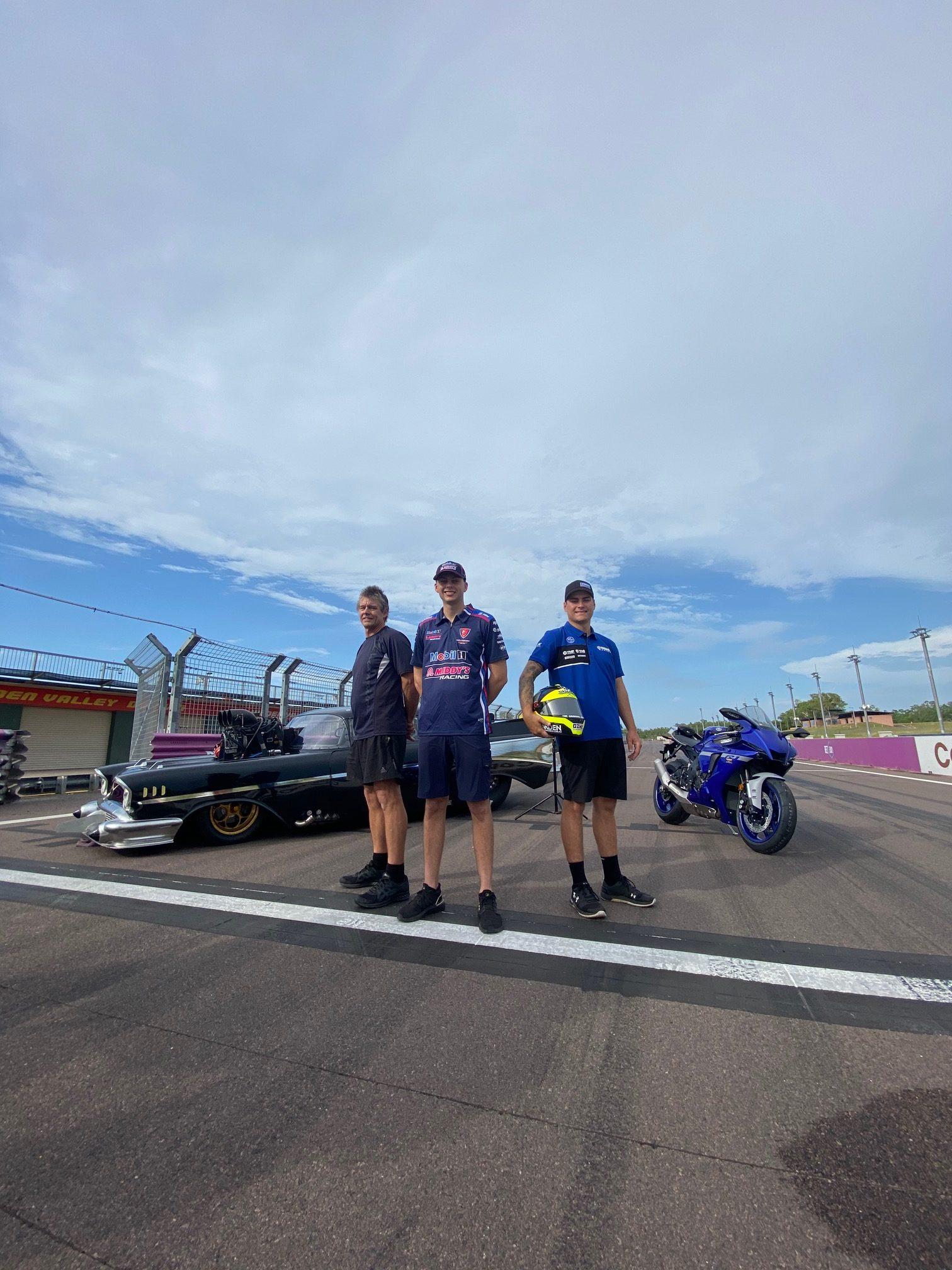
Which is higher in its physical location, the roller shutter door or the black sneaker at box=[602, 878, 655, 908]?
the roller shutter door

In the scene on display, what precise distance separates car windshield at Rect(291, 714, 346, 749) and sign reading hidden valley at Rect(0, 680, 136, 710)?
1367cm

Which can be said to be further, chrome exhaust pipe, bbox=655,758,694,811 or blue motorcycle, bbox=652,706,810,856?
chrome exhaust pipe, bbox=655,758,694,811

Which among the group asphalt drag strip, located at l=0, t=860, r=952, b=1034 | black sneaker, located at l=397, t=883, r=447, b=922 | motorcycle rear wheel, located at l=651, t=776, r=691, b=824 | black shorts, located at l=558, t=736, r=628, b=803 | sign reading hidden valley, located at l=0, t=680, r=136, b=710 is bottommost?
asphalt drag strip, located at l=0, t=860, r=952, b=1034

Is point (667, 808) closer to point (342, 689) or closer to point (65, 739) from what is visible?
point (342, 689)

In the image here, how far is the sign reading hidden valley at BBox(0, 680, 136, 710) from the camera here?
17922mm

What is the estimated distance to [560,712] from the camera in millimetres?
3350

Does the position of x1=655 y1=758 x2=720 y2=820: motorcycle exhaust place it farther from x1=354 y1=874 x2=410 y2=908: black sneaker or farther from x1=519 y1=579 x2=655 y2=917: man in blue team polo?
x1=354 y1=874 x2=410 y2=908: black sneaker

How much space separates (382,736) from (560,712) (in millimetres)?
1035

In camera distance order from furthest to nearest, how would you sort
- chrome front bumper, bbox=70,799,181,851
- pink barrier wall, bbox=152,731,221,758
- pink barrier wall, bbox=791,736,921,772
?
1. pink barrier wall, bbox=791,736,921,772
2. pink barrier wall, bbox=152,731,221,758
3. chrome front bumper, bbox=70,799,181,851

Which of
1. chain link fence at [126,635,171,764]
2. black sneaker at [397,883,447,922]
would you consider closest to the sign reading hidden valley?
chain link fence at [126,635,171,764]

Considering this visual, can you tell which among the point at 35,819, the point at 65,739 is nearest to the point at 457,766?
the point at 35,819

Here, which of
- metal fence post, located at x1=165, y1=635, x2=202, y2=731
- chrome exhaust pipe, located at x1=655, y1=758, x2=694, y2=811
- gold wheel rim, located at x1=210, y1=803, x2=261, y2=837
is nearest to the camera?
gold wheel rim, located at x1=210, y1=803, x2=261, y2=837

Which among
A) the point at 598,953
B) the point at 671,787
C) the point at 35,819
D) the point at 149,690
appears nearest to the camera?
the point at 598,953

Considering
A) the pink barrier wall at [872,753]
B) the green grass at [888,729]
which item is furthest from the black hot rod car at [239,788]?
the green grass at [888,729]
